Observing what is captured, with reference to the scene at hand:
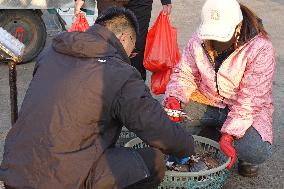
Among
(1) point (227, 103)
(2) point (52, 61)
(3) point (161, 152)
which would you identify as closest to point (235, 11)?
Result: (1) point (227, 103)

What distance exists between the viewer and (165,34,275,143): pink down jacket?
10.1ft

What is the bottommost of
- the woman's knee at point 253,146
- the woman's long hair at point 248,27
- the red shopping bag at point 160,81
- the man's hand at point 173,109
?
the red shopping bag at point 160,81

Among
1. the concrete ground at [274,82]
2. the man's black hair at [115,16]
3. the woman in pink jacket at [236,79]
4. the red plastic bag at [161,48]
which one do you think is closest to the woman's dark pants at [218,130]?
the woman in pink jacket at [236,79]

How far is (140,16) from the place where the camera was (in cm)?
420

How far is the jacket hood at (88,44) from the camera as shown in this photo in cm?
227

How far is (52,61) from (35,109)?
0.79 feet

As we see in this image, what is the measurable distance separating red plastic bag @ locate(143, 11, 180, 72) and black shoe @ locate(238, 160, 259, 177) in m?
1.11

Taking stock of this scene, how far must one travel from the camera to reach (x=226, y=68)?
322cm

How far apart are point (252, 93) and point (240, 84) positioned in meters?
0.16

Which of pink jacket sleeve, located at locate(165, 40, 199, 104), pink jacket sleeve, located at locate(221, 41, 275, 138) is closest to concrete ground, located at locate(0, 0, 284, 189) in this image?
pink jacket sleeve, located at locate(221, 41, 275, 138)

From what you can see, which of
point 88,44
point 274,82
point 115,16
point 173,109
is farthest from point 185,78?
point 274,82

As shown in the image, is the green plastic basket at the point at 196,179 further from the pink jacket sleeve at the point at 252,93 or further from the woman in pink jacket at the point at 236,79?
the pink jacket sleeve at the point at 252,93

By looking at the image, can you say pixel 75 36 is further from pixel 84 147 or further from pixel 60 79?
pixel 84 147

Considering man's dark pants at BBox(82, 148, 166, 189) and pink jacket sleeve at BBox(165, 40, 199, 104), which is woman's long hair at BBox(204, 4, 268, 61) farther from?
man's dark pants at BBox(82, 148, 166, 189)
